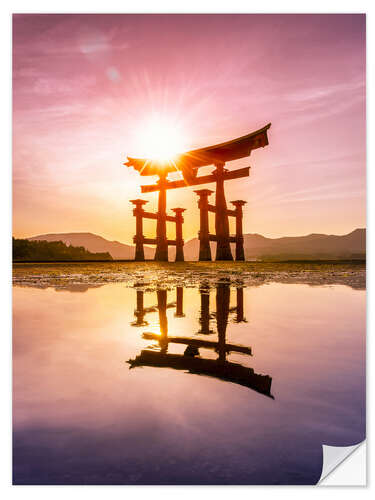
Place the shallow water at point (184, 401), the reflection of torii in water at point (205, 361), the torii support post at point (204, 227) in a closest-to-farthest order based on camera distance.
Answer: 1. the shallow water at point (184, 401)
2. the reflection of torii in water at point (205, 361)
3. the torii support post at point (204, 227)

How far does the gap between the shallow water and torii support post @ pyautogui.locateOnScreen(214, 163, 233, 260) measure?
9.89 meters

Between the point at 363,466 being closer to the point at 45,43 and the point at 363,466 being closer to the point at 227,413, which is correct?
the point at 227,413

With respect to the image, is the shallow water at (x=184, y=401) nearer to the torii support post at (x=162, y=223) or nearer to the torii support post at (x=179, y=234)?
the torii support post at (x=162, y=223)

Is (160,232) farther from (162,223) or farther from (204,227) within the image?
(204,227)

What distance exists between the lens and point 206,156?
12.0 m

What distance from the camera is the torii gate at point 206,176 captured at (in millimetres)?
11117

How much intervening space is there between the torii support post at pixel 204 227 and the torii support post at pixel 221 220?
93 centimetres

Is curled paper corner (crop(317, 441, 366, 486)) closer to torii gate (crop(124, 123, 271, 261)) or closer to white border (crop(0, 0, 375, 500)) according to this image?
white border (crop(0, 0, 375, 500))

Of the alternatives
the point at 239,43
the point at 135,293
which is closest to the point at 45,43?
the point at 239,43

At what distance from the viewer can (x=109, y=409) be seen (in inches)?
47.0

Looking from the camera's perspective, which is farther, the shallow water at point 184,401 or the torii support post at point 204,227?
the torii support post at point 204,227
